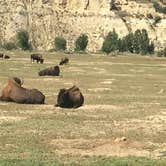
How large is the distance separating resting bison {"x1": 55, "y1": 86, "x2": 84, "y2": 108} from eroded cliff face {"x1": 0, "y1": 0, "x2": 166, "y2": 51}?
425 feet

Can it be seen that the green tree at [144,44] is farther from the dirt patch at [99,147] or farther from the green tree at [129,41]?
the dirt patch at [99,147]

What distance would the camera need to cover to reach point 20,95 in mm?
25797

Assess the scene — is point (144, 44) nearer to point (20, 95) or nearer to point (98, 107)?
point (98, 107)

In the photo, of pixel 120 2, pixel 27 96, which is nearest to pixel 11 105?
pixel 27 96

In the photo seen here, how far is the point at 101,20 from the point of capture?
16100 centimetres

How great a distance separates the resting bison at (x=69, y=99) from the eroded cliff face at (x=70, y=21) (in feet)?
425

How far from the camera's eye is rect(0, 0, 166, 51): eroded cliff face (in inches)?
6211

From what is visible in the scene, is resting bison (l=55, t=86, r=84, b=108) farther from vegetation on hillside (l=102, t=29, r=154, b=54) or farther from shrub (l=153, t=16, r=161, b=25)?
shrub (l=153, t=16, r=161, b=25)

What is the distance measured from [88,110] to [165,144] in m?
7.90

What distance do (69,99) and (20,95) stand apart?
2.25 m

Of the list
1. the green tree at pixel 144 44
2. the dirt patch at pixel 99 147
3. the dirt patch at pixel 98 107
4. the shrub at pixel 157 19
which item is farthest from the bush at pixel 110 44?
the dirt patch at pixel 99 147

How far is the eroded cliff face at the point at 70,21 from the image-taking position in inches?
6211

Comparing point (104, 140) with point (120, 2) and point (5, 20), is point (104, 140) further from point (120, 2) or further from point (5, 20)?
point (120, 2)

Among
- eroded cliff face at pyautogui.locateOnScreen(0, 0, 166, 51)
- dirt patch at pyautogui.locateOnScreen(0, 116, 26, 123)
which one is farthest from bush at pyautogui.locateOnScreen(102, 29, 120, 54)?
dirt patch at pyautogui.locateOnScreen(0, 116, 26, 123)
